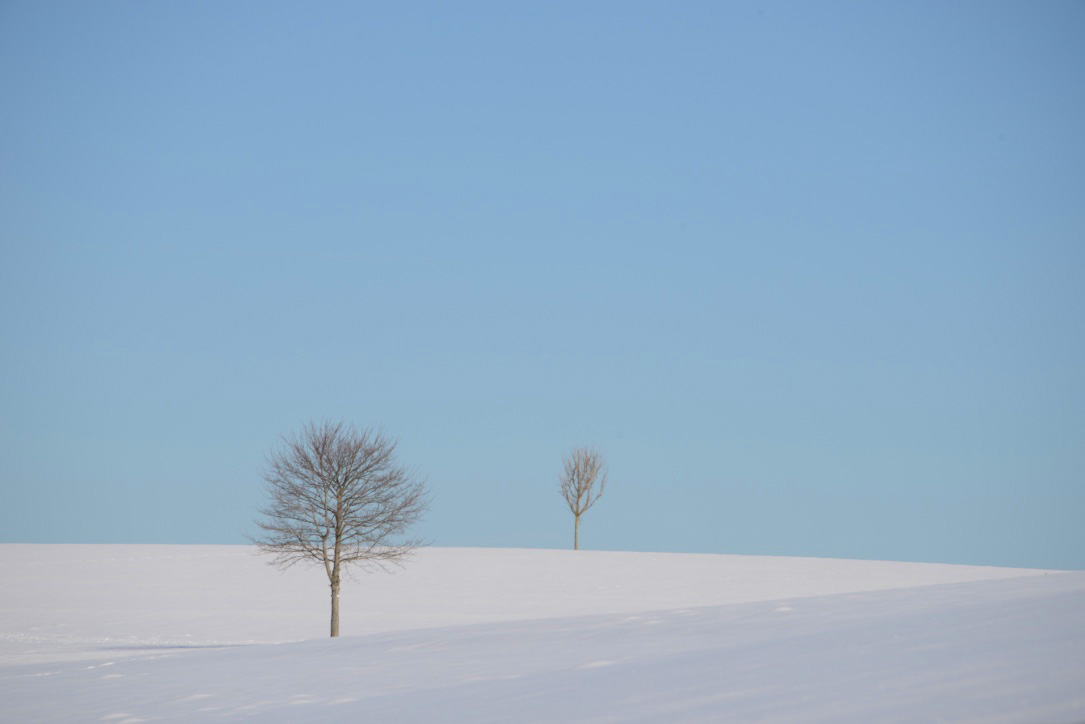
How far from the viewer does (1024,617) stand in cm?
870

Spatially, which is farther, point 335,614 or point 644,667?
point 335,614

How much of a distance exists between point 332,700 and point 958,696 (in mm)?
6739

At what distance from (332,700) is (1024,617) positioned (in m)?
7.44

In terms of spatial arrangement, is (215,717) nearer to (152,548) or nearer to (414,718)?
(414,718)

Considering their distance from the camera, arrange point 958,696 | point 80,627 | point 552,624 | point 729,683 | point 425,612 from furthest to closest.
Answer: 1. point 425,612
2. point 80,627
3. point 552,624
4. point 729,683
5. point 958,696

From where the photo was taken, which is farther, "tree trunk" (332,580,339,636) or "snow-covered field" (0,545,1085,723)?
"tree trunk" (332,580,339,636)

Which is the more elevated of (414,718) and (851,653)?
(851,653)

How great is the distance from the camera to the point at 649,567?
144 ft

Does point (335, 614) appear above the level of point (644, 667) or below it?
below

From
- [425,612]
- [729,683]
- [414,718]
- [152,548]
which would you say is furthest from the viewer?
[152,548]

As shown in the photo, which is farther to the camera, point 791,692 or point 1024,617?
point 1024,617

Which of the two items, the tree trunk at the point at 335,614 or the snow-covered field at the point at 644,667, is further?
the tree trunk at the point at 335,614

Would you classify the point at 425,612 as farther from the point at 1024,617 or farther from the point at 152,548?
the point at 152,548

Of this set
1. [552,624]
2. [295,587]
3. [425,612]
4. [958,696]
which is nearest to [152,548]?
[295,587]
